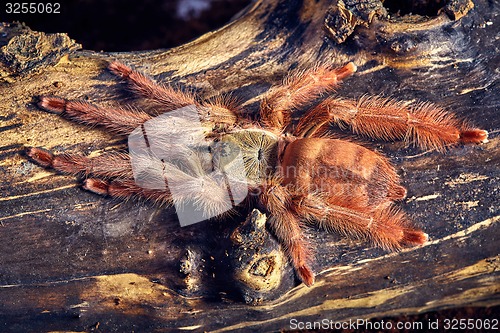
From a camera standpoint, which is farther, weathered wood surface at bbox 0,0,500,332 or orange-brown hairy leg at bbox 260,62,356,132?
orange-brown hairy leg at bbox 260,62,356,132

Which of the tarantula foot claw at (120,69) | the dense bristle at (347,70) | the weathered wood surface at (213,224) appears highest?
the dense bristle at (347,70)

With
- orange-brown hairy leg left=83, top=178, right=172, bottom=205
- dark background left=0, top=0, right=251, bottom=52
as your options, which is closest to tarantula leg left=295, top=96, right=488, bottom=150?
orange-brown hairy leg left=83, top=178, right=172, bottom=205

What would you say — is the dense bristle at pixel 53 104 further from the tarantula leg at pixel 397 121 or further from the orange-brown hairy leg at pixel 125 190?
the tarantula leg at pixel 397 121

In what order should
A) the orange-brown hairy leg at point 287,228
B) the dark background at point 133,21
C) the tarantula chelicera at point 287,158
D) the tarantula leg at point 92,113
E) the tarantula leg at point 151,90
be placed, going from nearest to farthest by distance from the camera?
the orange-brown hairy leg at point 287,228, the tarantula chelicera at point 287,158, the tarantula leg at point 92,113, the tarantula leg at point 151,90, the dark background at point 133,21

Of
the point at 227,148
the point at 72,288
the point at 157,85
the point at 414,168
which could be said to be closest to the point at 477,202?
the point at 414,168

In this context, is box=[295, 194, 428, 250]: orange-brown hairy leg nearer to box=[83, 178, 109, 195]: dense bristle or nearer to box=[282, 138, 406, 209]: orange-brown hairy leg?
box=[282, 138, 406, 209]: orange-brown hairy leg

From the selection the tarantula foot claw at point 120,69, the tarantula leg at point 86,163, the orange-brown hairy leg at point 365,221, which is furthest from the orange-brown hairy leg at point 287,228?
the tarantula foot claw at point 120,69

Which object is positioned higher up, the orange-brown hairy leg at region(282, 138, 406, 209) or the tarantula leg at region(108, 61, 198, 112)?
the tarantula leg at region(108, 61, 198, 112)
